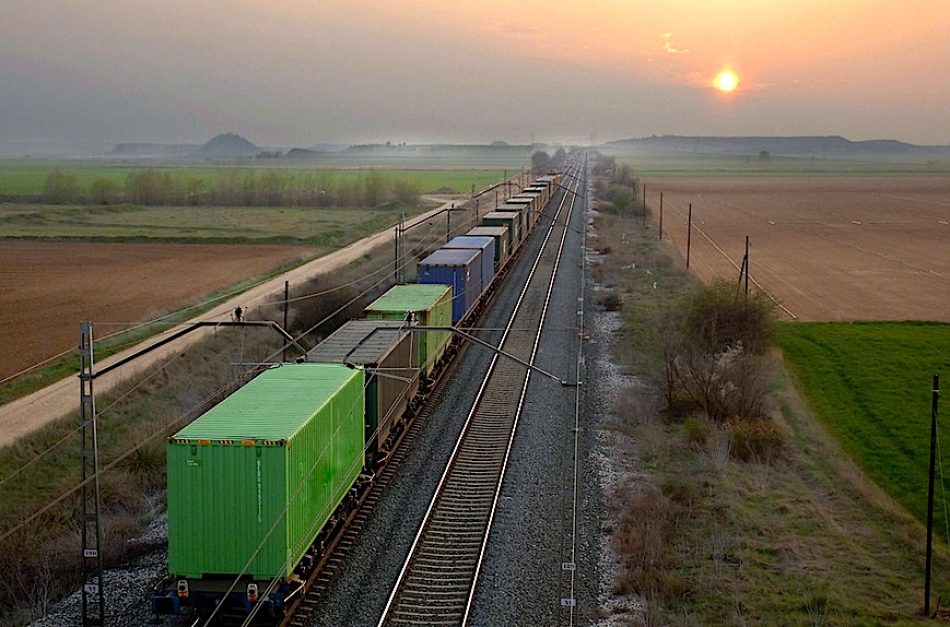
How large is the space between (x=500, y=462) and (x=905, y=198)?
460ft

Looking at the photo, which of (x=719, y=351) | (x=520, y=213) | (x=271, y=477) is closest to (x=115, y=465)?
(x=271, y=477)

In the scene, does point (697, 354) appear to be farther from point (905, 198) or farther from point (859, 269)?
point (905, 198)

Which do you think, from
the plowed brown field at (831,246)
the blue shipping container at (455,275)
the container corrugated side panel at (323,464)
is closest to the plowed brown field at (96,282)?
the blue shipping container at (455,275)

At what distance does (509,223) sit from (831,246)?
3498 cm

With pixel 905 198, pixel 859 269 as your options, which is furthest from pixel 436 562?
pixel 905 198

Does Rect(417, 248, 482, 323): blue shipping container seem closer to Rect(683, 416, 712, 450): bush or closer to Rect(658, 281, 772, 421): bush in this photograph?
Rect(658, 281, 772, 421): bush

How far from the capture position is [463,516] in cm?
2027

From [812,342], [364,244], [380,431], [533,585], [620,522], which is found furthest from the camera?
[364,244]

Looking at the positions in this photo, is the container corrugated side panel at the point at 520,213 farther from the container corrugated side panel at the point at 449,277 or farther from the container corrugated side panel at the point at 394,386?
the container corrugated side panel at the point at 394,386

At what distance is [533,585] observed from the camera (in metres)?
17.1

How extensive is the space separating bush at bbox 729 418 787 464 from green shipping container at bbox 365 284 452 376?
30.1ft

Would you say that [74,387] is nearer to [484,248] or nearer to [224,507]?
[484,248]

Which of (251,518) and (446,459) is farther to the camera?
(446,459)

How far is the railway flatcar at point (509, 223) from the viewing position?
58647 mm
